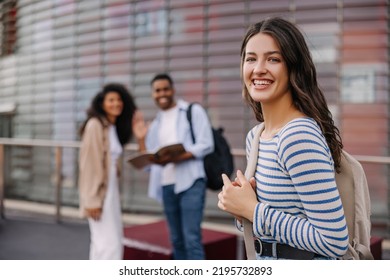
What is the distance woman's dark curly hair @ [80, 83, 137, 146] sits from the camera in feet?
9.42

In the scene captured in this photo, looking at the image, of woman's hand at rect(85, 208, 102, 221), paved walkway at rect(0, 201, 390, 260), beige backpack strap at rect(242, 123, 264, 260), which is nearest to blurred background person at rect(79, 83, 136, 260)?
woman's hand at rect(85, 208, 102, 221)

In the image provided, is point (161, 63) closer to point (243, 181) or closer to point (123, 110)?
point (123, 110)

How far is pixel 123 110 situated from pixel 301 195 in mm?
2251

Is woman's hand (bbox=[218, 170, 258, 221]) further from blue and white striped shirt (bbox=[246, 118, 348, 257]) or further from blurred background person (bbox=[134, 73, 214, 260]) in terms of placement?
blurred background person (bbox=[134, 73, 214, 260])

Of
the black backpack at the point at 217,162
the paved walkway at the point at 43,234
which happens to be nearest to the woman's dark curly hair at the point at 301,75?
the black backpack at the point at 217,162

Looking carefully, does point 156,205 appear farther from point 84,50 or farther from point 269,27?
point 269,27

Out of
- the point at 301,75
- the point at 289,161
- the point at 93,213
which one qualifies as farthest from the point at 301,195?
the point at 93,213

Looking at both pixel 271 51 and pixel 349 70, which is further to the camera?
pixel 349 70

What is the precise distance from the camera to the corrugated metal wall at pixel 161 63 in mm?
5156

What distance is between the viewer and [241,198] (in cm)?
102

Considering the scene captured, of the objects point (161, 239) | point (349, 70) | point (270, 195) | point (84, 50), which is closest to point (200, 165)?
point (161, 239)

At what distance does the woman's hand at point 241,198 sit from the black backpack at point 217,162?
1.70 meters
